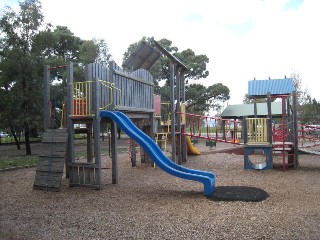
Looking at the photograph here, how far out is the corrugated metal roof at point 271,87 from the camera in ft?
45.2

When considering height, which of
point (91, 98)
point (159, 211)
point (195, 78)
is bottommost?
point (159, 211)

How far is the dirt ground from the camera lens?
4.66 meters

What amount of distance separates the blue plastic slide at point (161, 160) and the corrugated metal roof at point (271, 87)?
7.40m

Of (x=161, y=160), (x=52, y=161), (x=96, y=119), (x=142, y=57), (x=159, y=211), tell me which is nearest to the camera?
(x=159, y=211)

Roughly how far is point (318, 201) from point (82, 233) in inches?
182

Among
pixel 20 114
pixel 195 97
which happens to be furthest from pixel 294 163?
pixel 195 97

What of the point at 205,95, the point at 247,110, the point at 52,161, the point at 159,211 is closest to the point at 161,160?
the point at 159,211

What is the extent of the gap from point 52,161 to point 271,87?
386 inches

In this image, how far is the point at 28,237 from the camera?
4625mm

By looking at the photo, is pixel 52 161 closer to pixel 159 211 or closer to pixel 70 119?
pixel 70 119

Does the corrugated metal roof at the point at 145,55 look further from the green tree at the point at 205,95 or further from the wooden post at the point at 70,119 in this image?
the green tree at the point at 205,95

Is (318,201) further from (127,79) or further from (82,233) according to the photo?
(127,79)

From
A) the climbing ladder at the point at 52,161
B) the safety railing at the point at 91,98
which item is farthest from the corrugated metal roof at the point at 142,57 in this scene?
the climbing ladder at the point at 52,161

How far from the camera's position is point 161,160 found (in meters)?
7.65
